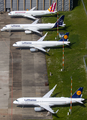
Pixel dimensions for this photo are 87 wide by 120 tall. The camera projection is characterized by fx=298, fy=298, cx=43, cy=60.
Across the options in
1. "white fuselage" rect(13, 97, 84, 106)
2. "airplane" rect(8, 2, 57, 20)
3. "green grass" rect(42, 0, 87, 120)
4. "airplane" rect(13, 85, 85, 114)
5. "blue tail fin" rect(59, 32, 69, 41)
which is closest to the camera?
"airplane" rect(13, 85, 85, 114)

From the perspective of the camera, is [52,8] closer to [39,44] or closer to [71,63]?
[39,44]

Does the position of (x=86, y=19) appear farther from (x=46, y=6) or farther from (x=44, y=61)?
(x=44, y=61)

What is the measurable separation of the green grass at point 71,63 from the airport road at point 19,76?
3.70 meters

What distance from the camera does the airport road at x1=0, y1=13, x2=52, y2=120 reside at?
92.9 m

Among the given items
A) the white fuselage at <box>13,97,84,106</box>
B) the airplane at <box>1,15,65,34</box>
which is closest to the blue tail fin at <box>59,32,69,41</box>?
the airplane at <box>1,15,65,34</box>

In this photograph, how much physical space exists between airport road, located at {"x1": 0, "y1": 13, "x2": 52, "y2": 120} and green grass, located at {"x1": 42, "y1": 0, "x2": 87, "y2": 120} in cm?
370

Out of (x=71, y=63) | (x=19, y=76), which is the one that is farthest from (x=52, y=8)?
(x=19, y=76)

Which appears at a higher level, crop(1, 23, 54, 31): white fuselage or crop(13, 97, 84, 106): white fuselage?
crop(1, 23, 54, 31): white fuselage

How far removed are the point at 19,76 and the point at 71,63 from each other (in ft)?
69.1

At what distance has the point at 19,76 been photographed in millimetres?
107750

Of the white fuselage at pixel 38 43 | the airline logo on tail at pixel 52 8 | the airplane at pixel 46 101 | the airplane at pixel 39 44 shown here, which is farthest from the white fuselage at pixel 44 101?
the airline logo on tail at pixel 52 8

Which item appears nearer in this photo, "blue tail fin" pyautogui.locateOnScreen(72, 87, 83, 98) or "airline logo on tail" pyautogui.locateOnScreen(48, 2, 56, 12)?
"blue tail fin" pyautogui.locateOnScreen(72, 87, 83, 98)

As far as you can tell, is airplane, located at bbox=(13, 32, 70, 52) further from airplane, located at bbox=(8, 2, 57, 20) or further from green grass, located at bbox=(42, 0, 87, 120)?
airplane, located at bbox=(8, 2, 57, 20)

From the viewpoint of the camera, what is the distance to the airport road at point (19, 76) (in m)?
92.9
